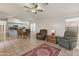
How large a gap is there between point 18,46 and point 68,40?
3.38ft

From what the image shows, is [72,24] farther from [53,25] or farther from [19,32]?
[19,32]

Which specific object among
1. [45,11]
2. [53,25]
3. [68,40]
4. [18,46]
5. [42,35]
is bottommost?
[18,46]

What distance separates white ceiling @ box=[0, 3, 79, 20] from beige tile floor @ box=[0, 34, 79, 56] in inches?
17.6

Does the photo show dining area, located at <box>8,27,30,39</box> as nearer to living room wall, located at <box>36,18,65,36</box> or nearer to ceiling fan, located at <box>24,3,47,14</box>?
living room wall, located at <box>36,18,65,36</box>

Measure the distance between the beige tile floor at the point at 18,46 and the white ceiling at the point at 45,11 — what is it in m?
0.45

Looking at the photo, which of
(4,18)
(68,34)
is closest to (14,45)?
(4,18)

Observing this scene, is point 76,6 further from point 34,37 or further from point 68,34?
point 34,37

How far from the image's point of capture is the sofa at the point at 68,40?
6.55 ft

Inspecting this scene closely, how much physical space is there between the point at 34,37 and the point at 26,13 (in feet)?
1.71

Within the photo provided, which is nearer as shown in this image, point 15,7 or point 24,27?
point 15,7

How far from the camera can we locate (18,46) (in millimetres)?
2000

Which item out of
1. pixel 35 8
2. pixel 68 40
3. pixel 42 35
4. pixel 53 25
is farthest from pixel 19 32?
pixel 68 40

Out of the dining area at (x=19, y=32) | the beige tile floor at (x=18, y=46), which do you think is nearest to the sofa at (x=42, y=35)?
the beige tile floor at (x=18, y=46)

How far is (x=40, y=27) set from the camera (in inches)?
81.5
